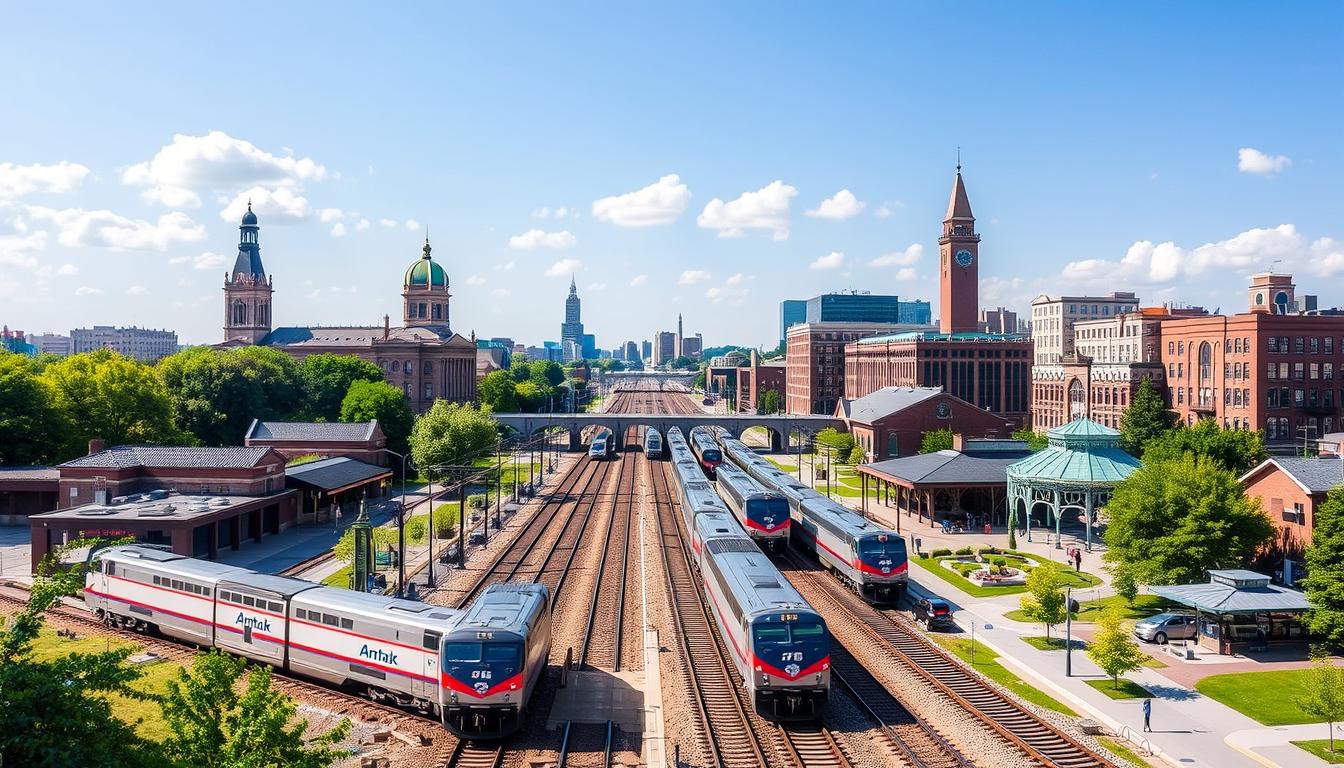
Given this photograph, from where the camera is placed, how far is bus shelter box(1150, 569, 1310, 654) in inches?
1388

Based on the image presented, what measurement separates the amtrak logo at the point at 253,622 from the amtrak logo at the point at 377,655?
498 centimetres

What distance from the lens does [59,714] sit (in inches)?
516

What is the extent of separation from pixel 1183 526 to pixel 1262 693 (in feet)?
39.4

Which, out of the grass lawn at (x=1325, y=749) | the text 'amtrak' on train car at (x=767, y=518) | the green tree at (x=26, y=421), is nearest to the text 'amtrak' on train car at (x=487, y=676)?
the grass lawn at (x=1325, y=749)

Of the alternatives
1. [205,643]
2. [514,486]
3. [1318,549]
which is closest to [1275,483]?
[1318,549]

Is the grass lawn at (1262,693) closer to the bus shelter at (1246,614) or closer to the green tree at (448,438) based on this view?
the bus shelter at (1246,614)

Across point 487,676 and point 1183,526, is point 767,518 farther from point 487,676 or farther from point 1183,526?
point 487,676

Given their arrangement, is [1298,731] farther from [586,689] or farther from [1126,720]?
[586,689]

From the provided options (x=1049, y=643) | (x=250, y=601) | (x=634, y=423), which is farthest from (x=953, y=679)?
(x=634, y=423)

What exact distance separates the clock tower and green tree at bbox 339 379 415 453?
8848 centimetres

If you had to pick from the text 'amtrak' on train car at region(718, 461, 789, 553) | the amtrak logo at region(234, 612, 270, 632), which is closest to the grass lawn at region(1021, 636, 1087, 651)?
the text 'amtrak' on train car at region(718, 461, 789, 553)

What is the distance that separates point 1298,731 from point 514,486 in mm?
66061

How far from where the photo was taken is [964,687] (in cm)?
A: 3083

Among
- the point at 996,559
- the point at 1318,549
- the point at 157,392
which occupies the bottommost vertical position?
the point at 996,559
